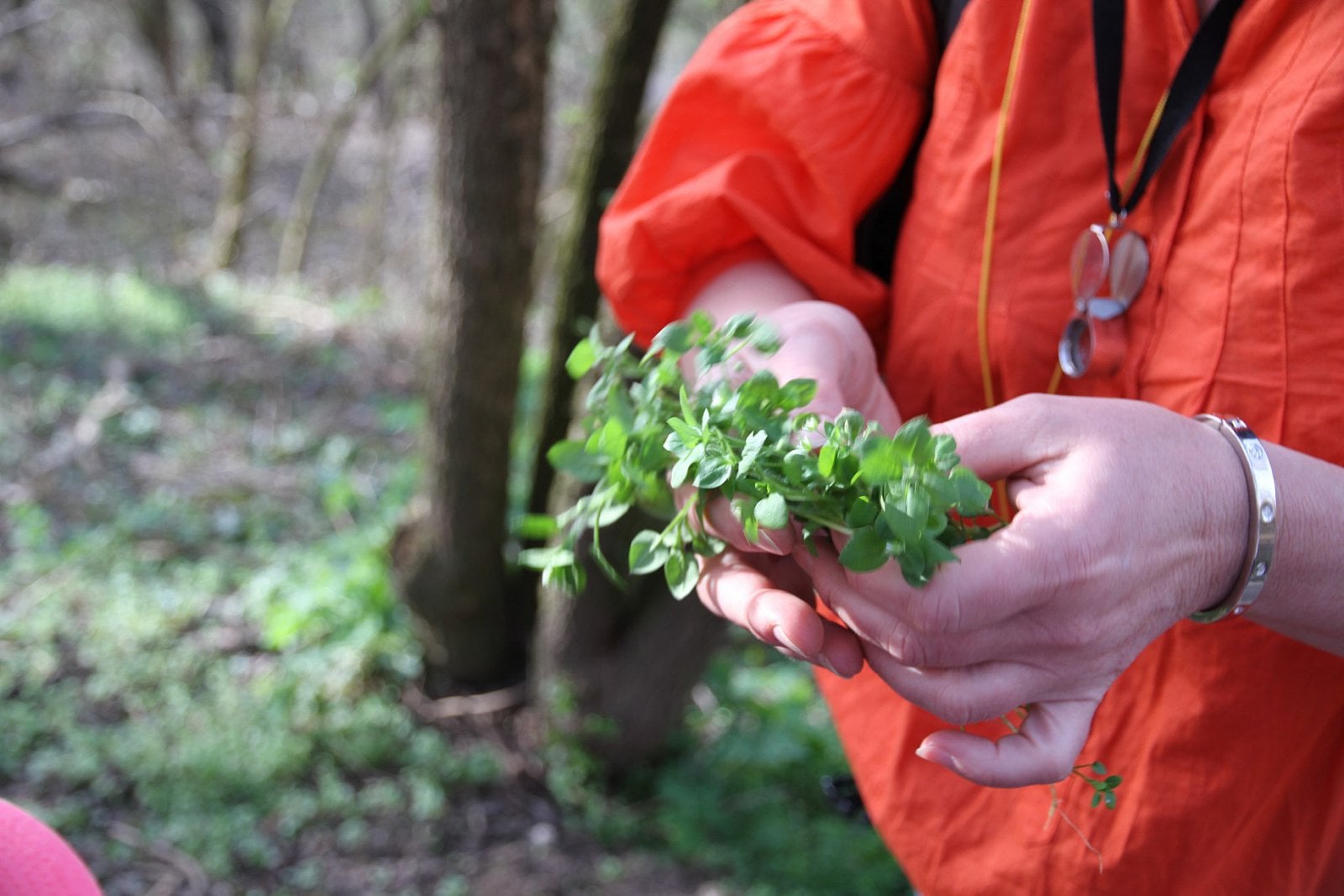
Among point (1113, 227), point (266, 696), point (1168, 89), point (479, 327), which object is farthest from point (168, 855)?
point (1168, 89)

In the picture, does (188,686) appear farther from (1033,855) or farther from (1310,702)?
(1310,702)

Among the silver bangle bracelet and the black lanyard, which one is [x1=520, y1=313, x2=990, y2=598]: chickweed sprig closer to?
the silver bangle bracelet

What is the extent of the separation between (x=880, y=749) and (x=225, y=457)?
4.30 meters

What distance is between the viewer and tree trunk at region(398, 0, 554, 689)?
2.61m

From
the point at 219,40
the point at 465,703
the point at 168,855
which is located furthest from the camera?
the point at 219,40

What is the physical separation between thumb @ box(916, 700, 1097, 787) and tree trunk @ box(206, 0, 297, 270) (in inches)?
322

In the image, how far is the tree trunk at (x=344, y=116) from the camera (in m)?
5.41

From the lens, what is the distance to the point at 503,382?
2.97 m

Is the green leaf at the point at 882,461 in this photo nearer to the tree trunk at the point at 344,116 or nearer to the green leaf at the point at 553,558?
the green leaf at the point at 553,558

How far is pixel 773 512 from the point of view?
838 millimetres

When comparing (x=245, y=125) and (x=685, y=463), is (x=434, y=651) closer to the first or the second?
(x=685, y=463)

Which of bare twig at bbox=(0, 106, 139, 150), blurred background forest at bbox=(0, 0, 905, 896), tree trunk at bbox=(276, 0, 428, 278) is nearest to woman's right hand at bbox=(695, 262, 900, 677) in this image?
blurred background forest at bbox=(0, 0, 905, 896)

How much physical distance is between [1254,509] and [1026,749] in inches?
12.0

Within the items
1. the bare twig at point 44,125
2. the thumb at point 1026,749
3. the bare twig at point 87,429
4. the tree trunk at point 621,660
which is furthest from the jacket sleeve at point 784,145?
the bare twig at point 44,125
